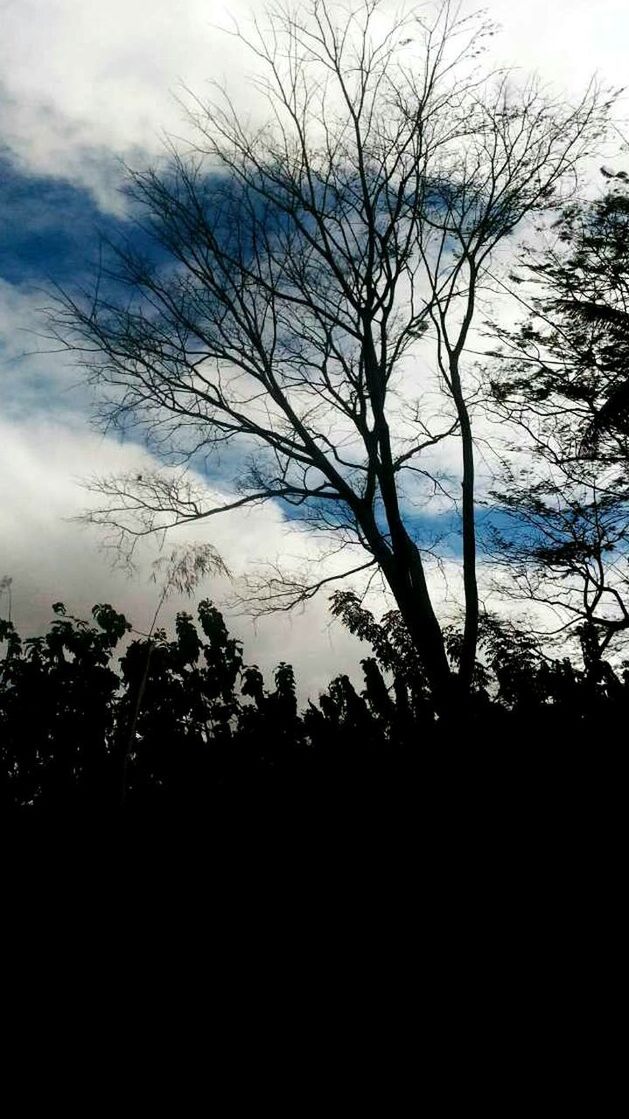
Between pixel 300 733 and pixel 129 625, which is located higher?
pixel 129 625

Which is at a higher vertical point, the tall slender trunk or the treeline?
the tall slender trunk

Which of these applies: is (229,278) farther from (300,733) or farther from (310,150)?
(300,733)

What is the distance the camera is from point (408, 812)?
3262mm

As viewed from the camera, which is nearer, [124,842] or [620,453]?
[124,842]

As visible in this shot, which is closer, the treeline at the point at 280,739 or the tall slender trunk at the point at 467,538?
the treeline at the point at 280,739

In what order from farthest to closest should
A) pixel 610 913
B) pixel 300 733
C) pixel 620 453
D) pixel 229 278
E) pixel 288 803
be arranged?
pixel 620 453
pixel 229 278
pixel 300 733
pixel 288 803
pixel 610 913

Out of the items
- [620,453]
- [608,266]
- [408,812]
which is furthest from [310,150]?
[408,812]

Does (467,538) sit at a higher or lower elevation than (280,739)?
higher

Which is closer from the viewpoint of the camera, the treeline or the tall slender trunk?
the treeline

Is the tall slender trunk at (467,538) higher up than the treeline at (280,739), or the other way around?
the tall slender trunk at (467,538)

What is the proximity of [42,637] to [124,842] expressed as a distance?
428 centimetres

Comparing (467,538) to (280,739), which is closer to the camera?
(280,739)

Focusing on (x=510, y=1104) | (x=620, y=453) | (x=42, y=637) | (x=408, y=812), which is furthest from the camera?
(x=620, y=453)

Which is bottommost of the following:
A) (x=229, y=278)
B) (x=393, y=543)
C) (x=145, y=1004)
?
(x=145, y=1004)
